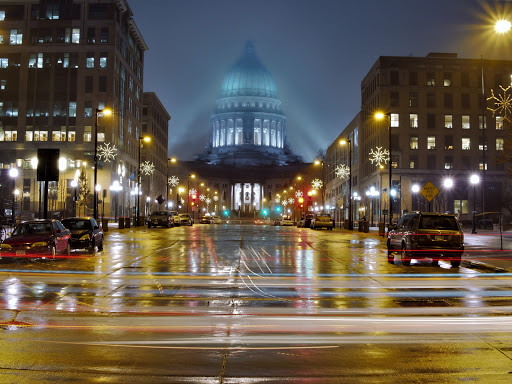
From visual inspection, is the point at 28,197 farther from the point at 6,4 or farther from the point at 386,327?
the point at 386,327

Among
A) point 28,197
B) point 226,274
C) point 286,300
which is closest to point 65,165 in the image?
point 28,197

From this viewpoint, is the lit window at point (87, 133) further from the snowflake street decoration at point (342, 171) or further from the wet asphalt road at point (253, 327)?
the wet asphalt road at point (253, 327)

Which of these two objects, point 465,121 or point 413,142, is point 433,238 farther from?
point 465,121

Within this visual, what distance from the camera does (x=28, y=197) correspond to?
9444 centimetres

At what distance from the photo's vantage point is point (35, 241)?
867 inches

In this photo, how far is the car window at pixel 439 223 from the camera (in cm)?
2198

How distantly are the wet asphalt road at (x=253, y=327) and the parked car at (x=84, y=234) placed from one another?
7.81m

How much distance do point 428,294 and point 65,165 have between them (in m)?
85.2

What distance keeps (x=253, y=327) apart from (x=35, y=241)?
14689 millimetres

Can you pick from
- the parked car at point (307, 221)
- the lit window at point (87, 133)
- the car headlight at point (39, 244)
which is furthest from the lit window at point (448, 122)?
the car headlight at point (39, 244)

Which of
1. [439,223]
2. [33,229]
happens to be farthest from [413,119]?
[33,229]

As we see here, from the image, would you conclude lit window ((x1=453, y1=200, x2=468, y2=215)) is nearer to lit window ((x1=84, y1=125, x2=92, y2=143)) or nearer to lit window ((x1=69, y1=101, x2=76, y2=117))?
lit window ((x1=84, y1=125, x2=92, y2=143))

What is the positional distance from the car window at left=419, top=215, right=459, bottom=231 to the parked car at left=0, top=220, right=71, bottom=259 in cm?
1356

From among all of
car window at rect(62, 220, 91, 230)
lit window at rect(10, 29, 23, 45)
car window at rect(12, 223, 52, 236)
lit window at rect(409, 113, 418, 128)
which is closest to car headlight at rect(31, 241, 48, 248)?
car window at rect(12, 223, 52, 236)
